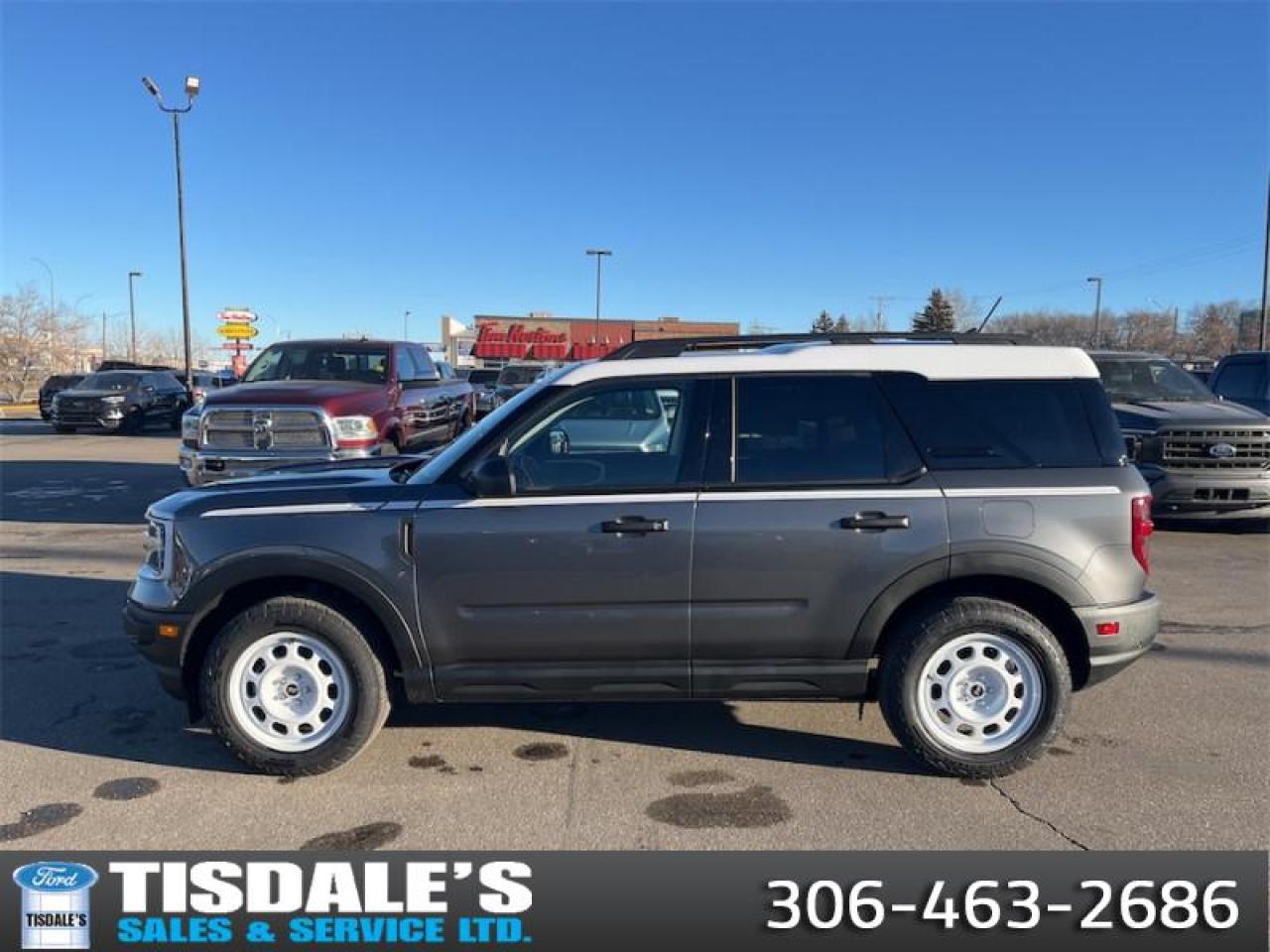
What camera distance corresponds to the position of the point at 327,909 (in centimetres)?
296

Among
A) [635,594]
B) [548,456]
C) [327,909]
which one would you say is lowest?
[327,909]

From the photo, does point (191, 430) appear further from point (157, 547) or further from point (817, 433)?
point (817, 433)

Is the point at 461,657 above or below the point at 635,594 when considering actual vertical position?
below

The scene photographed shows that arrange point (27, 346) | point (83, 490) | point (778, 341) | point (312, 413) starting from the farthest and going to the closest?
point (27, 346), point (83, 490), point (312, 413), point (778, 341)

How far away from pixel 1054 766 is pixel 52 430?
85.3 feet

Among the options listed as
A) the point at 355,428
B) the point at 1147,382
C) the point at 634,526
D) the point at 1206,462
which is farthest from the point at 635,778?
the point at 1147,382

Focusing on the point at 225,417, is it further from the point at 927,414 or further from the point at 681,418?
the point at 927,414

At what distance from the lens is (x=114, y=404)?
72.2ft

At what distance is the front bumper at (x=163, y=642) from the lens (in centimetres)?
381

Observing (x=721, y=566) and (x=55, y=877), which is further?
(x=721, y=566)

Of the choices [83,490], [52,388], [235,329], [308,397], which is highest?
[235,329]

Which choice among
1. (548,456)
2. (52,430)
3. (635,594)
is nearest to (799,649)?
(635,594)

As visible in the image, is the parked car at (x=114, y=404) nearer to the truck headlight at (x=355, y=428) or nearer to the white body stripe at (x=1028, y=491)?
the truck headlight at (x=355, y=428)

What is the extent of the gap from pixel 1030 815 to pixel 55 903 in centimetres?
354
